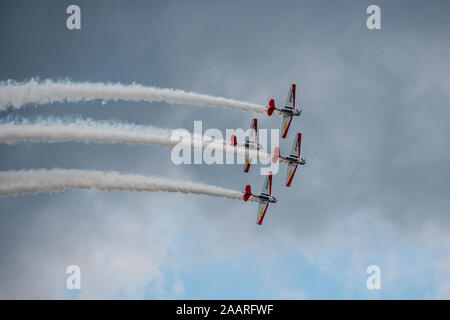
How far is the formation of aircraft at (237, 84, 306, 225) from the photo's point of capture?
281 ft

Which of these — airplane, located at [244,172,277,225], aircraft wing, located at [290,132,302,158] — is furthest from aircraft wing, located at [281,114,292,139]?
airplane, located at [244,172,277,225]

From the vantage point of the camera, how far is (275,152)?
88.6m

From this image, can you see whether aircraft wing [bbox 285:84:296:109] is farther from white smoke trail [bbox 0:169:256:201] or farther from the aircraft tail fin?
white smoke trail [bbox 0:169:256:201]

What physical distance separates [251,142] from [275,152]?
143 inches

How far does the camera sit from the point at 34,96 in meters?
69.2

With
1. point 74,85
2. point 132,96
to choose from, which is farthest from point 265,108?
point 74,85

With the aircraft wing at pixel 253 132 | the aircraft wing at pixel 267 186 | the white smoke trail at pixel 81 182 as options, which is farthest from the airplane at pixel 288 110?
the white smoke trail at pixel 81 182

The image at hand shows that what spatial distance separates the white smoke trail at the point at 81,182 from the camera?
67125mm

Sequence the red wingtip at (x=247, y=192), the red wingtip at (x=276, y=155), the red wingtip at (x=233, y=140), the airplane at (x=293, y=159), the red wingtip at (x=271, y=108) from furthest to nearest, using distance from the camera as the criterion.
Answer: the airplane at (x=293, y=159) < the red wingtip at (x=276, y=155) < the red wingtip at (x=271, y=108) < the red wingtip at (x=247, y=192) < the red wingtip at (x=233, y=140)

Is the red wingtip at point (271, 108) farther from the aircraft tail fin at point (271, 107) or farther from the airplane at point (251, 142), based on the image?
the airplane at point (251, 142)

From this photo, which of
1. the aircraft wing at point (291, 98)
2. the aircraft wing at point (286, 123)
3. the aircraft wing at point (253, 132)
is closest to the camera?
the aircraft wing at point (253, 132)
